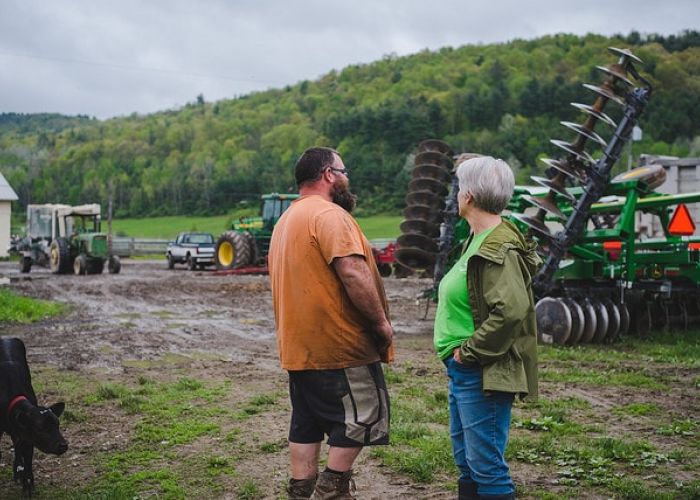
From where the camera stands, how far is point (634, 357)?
34.3 feet

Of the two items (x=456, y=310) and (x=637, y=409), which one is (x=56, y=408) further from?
(x=637, y=409)

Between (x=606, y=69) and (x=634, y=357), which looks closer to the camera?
(x=634, y=357)

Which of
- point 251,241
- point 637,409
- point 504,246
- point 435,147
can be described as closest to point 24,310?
point 435,147

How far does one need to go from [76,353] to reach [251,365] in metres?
2.84

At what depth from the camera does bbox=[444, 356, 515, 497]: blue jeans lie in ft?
11.8

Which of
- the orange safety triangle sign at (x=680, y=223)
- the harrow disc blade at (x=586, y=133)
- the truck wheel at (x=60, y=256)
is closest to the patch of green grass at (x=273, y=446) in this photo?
the harrow disc blade at (x=586, y=133)

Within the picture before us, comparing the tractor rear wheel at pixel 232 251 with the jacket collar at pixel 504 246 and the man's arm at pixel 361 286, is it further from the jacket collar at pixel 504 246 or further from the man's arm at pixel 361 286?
the jacket collar at pixel 504 246

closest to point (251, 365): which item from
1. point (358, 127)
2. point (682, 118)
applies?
point (682, 118)

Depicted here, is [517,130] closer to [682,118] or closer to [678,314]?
[682,118]

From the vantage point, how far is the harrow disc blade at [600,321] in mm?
11461

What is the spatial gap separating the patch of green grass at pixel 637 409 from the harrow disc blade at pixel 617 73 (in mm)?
5778

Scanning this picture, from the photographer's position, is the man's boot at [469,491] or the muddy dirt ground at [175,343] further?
the muddy dirt ground at [175,343]

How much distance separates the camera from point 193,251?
35.7 m

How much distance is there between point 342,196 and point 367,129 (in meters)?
80.7
